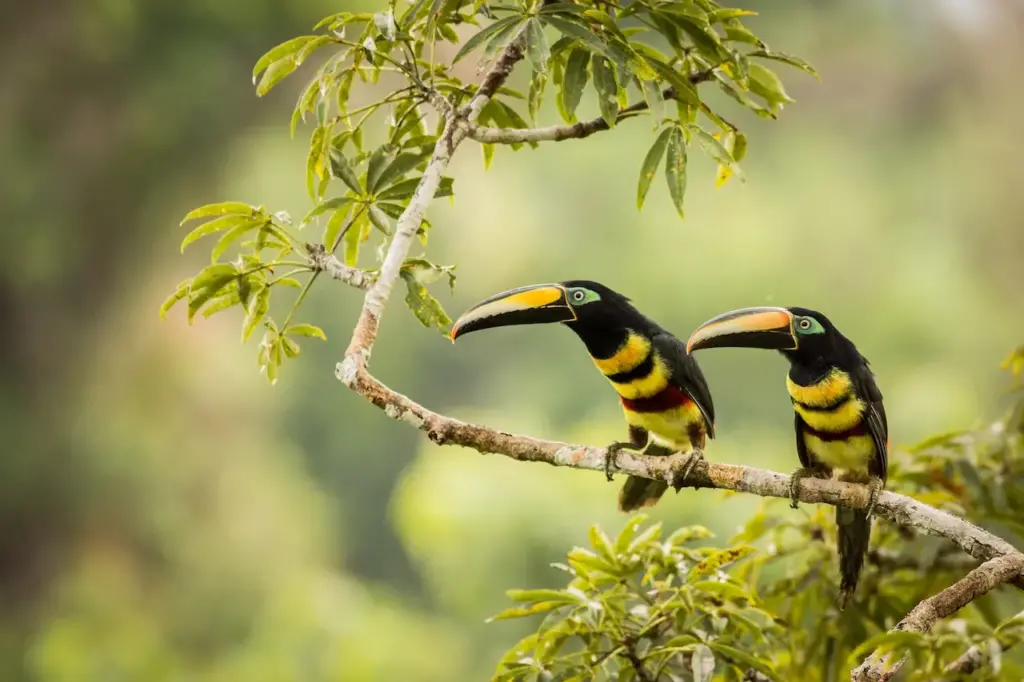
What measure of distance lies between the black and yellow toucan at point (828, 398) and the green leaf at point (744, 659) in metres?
0.16

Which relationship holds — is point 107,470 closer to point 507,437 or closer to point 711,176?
point 711,176

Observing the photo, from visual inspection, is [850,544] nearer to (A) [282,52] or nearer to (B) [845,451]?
(B) [845,451]

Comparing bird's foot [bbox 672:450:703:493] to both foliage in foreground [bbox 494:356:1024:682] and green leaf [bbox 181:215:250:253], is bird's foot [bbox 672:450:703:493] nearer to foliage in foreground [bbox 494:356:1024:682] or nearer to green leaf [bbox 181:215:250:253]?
foliage in foreground [bbox 494:356:1024:682]

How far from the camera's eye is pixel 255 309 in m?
1.52

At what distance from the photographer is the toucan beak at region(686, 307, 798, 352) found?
138cm

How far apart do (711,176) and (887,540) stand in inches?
186

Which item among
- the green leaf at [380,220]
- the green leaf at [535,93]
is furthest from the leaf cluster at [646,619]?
the green leaf at [535,93]

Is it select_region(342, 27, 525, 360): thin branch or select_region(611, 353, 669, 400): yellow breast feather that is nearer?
select_region(342, 27, 525, 360): thin branch

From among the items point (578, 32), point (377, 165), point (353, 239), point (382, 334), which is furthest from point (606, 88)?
point (382, 334)

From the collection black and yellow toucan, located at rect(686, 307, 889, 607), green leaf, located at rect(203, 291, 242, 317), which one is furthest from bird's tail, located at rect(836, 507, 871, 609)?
green leaf, located at rect(203, 291, 242, 317)

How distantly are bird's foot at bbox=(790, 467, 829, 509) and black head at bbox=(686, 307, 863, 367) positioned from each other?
0.52 ft

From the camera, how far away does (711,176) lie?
6.66 m

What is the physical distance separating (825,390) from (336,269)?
730 millimetres

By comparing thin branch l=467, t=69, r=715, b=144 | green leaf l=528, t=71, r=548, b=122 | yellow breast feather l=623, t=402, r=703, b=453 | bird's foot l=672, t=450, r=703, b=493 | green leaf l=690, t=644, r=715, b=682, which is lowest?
green leaf l=690, t=644, r=715, b=682
